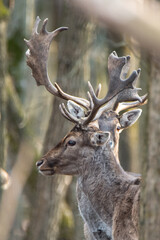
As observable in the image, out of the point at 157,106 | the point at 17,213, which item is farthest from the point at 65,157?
the point at 17,213

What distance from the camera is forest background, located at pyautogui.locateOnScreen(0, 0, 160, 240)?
2.17 metres

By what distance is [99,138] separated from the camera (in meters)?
6.52

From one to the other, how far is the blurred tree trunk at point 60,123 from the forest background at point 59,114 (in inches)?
0.7

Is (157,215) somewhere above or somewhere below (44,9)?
below

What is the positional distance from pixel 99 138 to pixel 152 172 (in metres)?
2.16

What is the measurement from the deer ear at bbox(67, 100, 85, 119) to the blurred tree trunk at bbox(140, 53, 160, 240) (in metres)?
2.14

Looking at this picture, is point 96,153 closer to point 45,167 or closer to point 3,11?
point 45,167

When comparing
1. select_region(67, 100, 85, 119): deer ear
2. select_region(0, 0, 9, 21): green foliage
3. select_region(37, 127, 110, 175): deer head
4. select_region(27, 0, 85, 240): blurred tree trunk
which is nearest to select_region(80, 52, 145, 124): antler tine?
select_region(37, 127, 110, 175): deer head

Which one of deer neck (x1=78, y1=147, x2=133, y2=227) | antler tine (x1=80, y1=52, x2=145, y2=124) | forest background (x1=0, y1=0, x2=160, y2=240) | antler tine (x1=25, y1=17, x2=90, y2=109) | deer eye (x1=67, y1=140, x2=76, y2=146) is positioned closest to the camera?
forest background (x1=0, y1=0, x2=160, y2=240)

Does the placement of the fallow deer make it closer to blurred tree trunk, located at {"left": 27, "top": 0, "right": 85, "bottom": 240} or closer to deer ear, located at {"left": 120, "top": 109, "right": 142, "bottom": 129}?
deer ear, located at {"left": 120, "top": 109, "right": 142, "bottom": 129}

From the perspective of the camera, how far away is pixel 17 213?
1394 cm

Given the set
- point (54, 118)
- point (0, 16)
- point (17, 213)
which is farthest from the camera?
point (17, 213)

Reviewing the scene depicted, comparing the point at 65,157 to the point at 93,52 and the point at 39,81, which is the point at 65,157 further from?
the point at 93,52

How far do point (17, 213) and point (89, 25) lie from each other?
17.1 feet
